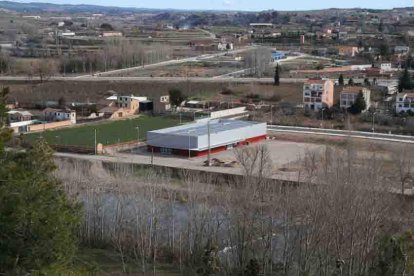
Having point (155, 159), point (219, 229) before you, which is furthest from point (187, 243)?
point (155, 159)

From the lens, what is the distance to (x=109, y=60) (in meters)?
30.0

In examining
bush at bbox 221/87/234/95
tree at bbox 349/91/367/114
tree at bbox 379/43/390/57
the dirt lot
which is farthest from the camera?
tree at bbox 379/43/390/57

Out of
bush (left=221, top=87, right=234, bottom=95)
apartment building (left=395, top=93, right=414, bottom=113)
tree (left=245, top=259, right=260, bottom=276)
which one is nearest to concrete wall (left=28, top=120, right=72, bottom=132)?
bush (left=221, top=87, right=234, bottom=95)

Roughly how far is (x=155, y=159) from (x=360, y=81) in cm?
1240

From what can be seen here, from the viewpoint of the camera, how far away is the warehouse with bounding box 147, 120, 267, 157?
551 inches

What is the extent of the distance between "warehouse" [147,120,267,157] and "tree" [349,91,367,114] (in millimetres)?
3202

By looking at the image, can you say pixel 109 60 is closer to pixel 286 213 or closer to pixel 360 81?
pixel 360 81

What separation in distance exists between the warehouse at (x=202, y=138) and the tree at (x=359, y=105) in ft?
10.5

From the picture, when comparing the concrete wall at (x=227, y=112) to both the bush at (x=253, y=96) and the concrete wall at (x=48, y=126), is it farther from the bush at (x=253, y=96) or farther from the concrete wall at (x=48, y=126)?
the concrete wall at (x=48, y=126)

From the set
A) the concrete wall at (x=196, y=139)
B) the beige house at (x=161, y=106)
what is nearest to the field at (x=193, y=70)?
the beige house at (x=161, y=106)

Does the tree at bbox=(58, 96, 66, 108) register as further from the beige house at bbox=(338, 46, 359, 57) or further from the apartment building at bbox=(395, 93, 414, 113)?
the beige house at bbox=(338, 46, 359, 57)

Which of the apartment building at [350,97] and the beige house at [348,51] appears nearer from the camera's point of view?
the apartment building at [350,97]

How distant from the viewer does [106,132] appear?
53.2 feet

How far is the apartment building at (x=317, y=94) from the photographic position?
1859cm
